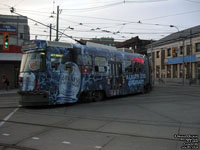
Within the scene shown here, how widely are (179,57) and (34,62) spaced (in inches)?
1390

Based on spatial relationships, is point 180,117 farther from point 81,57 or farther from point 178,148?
point 81,57

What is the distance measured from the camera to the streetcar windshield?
405 inches

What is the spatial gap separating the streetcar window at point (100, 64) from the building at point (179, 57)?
73.2 ft

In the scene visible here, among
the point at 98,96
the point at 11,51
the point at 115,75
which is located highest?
the point at 11,51

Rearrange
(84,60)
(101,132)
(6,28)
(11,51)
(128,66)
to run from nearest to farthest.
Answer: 1. (101,132)
2. (84,60)
3. (128,66)
4. (11,51)
5. (6,28)

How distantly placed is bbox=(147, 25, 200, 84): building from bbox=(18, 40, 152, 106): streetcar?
22.2m

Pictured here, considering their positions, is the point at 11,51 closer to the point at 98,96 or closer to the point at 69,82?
the point at 98,96

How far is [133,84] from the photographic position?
16.1 metres

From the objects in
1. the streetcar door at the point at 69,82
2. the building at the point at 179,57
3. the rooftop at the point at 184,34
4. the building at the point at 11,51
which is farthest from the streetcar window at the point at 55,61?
the rooftop at the point at 184,34

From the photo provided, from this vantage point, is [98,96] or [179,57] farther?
[179,57]

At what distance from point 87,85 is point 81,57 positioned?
5.25 ft

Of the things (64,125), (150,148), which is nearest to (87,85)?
(64,125)

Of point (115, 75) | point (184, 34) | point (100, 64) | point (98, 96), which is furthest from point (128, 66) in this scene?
point (184, 34)

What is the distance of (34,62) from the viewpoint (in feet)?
34.6
